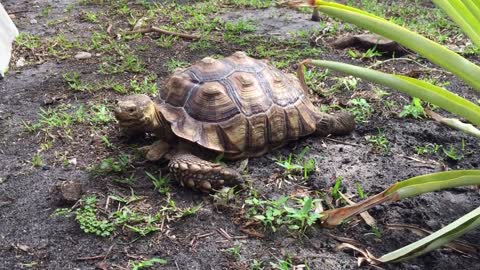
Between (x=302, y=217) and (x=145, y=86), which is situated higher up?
(x=302, y=217)

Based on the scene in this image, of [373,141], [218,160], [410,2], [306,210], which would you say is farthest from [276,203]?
[410,2]

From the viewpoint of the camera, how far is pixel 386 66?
12.8ft

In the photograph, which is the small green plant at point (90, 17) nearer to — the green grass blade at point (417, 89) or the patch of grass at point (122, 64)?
the patch of grass at point (122, 64)

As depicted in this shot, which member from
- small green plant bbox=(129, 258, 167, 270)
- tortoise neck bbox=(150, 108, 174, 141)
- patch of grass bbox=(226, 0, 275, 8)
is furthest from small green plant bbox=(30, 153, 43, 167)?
patch of grass bbox=(226, 0, 275, 8)

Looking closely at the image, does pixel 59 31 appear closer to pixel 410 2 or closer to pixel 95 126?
pixel 95 126

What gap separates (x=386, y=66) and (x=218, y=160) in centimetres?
194

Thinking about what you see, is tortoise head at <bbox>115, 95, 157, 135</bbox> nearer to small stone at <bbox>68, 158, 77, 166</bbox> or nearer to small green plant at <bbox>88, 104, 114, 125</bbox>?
small stone at <bbox>68, 158, 77, 166</bbox>

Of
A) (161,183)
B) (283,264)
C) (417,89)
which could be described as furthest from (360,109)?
(283,264)

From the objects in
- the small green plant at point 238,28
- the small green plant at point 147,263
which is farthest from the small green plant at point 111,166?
the small green plant at point 238,28

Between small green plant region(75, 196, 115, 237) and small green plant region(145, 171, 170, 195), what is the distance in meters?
0.30

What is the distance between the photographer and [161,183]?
2492 millimetres

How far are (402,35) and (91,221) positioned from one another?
61.7 inches

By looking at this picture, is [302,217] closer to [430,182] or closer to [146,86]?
[430,182]

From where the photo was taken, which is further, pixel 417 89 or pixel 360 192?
pixel 360 192
